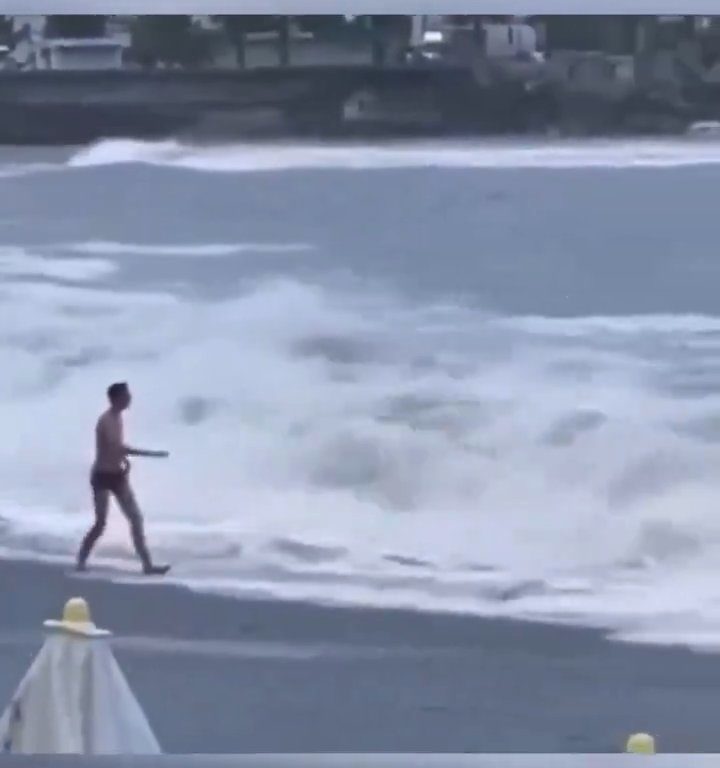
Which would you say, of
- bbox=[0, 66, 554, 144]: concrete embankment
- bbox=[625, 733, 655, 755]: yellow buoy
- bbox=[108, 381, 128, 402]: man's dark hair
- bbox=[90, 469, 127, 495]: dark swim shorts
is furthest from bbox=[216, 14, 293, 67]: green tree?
bbox=[625, 733, 655, 755]: yellow buoy

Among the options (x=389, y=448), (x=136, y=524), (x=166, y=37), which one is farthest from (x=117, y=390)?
(x=166, y=37)

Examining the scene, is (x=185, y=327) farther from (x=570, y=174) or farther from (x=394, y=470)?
(x=570, y=174)

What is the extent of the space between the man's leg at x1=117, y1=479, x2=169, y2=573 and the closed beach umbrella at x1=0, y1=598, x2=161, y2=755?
92mm

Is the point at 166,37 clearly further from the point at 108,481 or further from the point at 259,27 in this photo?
the point at 108,481

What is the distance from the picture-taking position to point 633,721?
1618 mm

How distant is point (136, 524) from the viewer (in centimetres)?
161

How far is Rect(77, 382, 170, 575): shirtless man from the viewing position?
1610mm

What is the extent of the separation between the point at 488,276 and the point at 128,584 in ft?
1.92

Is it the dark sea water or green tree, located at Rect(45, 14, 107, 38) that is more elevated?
green tree, located at Rect(45, 14, 107, 38)

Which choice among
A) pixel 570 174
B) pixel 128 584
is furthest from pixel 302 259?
pixel 128 584

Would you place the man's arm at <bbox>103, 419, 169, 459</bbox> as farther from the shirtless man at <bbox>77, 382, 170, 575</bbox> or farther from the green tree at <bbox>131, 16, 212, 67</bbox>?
the green tree at <bbox>131, 16, 212, 67</bbox>

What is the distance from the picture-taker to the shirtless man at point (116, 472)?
1.61m

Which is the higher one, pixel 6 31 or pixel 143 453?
pixel 6 31

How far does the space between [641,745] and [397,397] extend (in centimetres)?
52
